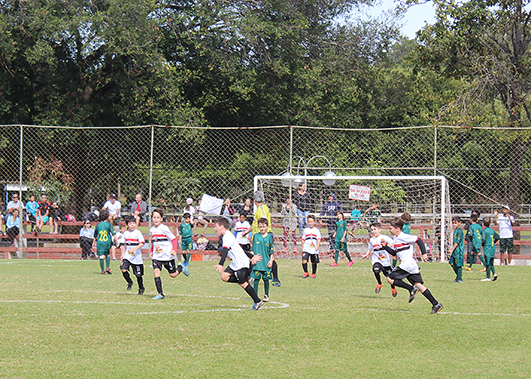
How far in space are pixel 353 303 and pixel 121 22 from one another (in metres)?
15.4

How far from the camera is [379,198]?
900 inches

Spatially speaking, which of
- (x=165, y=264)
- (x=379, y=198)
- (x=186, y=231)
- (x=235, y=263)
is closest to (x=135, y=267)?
(x=165, y=264)

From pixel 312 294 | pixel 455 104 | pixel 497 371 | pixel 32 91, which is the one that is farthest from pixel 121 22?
pixel 497 371

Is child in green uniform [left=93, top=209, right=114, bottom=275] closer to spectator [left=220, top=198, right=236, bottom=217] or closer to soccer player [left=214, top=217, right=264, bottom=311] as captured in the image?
spectator [left=220, top=198, right=236, bottom=217]

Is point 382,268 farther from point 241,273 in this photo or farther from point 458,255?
point 241,273

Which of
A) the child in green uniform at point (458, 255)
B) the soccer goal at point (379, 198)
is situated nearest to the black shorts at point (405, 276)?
the child in green uniform at point (458, 255)

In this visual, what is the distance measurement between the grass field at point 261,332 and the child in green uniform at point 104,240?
2464 mm

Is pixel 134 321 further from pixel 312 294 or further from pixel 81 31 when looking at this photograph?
pixel 81 31

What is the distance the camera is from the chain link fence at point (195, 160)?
72.4ft

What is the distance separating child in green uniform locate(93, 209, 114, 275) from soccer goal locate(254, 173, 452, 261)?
526cm

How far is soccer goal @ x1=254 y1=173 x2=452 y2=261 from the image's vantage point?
20703mm

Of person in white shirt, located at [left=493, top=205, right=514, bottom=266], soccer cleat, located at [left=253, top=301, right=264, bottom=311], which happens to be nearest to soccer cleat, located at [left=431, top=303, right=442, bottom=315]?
soccer cleat, located at [left=253, top=301, right=264, bottom=311]

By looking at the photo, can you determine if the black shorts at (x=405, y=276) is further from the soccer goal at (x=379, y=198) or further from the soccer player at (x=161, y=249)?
the soccer goal at (x=379, y=198)

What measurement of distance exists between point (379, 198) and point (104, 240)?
33.1 ft
